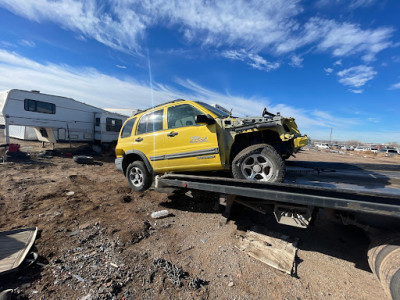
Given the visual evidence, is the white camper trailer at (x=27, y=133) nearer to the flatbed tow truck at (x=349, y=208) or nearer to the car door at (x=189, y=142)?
the car door at (x=189, y=142)

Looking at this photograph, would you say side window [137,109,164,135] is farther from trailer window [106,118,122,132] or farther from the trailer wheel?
trailer window [106,118,122,132]

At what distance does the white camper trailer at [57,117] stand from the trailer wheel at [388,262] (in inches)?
551

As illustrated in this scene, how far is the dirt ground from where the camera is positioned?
2.22 m

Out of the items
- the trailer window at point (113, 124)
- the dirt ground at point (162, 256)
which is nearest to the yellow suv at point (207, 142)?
the dirt ground at point (162, 256)

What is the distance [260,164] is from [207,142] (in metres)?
0.97

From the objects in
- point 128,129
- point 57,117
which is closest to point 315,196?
point 128,129

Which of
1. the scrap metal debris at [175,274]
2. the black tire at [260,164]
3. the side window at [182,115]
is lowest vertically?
the scrap metal debris at [175,274]

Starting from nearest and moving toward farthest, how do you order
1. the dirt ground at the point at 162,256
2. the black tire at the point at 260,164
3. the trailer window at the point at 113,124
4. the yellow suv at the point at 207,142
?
the dirt ground at the point at 162,256 < the black tire at the point at 260,164 < the yellow suv at the point at 207,142 < the trailer window at the point at 113,124

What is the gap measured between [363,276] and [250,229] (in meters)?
1.64

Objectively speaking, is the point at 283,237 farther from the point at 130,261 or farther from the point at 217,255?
the point at 130,261

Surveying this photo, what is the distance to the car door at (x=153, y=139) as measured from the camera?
4.09m

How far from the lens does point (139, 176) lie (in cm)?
486

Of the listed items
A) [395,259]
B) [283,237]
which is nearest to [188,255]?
[283,237]

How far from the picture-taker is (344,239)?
135 inches
